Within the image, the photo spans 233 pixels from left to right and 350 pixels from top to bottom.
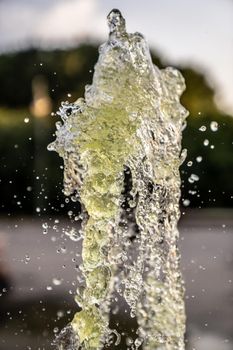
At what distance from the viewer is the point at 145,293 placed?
2721mm

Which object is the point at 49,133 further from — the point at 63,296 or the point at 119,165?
the point at 119,165

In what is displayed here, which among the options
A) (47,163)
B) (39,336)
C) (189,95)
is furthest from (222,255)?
(189,95)

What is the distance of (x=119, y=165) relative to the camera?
226 cm

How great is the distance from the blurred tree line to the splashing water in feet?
35.3

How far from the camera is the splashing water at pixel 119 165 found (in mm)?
2215

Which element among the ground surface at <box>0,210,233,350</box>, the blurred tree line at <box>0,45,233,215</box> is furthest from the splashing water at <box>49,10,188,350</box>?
the blurred tree line at <box>0,45,233,215</box>

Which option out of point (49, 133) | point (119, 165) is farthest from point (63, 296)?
point (49, 133)

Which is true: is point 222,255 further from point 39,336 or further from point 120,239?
point 120,239

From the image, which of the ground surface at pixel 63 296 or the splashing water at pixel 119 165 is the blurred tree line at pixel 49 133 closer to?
the ground surface at pixel 63 296

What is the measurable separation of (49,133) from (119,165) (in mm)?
16845

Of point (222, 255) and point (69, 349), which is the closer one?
point (69, 349)

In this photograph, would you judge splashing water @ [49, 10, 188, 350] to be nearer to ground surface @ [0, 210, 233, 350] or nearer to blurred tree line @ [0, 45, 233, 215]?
ground surface @ [0, 210, 233, 350]

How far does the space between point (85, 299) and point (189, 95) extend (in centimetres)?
1977

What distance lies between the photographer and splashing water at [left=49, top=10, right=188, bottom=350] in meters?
2.21
